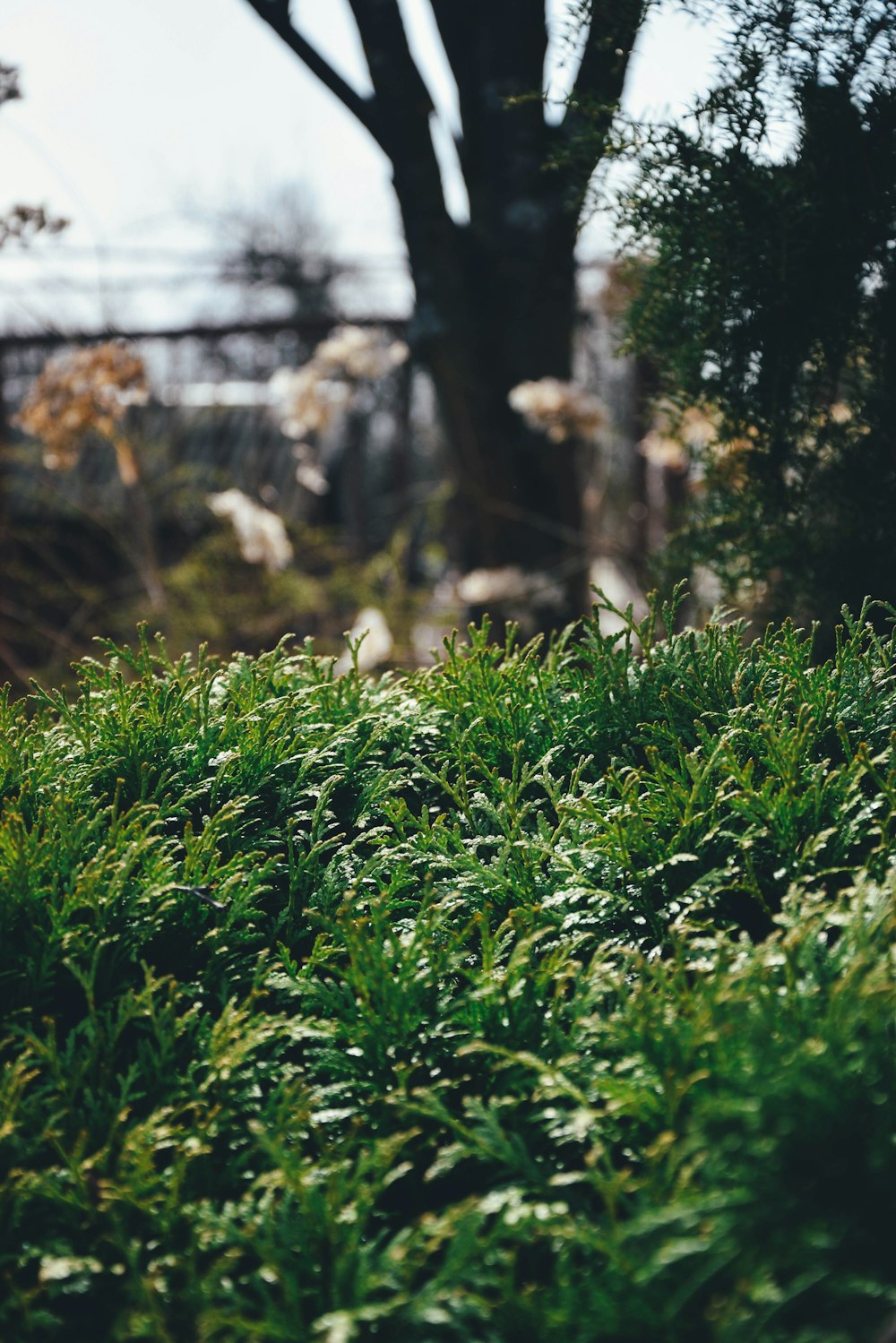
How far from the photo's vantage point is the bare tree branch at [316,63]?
3.68m

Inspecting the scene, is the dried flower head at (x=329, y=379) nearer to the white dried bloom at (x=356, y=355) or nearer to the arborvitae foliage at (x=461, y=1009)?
the white dried bloom at (x=356, y=355)

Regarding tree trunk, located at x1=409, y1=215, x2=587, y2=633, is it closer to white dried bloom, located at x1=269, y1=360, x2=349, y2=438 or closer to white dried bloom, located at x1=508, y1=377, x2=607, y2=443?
white dried bloom, located at x1=508, y1=377, x2=607, y2=443

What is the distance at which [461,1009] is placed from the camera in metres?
1.65

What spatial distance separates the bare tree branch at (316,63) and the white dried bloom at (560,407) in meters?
1.16

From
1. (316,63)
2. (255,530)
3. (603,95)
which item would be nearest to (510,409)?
(255,530)

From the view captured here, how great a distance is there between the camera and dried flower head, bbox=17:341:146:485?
185 inches

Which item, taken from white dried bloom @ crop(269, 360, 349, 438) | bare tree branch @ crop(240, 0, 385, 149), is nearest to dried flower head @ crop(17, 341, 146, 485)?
white dried bloom @ crop(269, 360, 349, 438)

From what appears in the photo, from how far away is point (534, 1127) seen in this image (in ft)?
4.92

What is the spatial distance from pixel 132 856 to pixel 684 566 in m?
1.85

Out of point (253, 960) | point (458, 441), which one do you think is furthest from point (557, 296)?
point (253, 960)

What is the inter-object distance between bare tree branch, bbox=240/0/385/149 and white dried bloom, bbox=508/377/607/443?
1.16 m

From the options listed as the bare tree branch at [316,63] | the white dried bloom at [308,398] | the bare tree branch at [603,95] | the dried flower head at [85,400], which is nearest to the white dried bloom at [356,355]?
the white dried bloom at [308,398]

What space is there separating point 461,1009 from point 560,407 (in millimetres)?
3457

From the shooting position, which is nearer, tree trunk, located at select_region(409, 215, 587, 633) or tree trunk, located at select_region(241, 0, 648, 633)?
tree trunk, located at select_region(241, 0, 648, 633)
